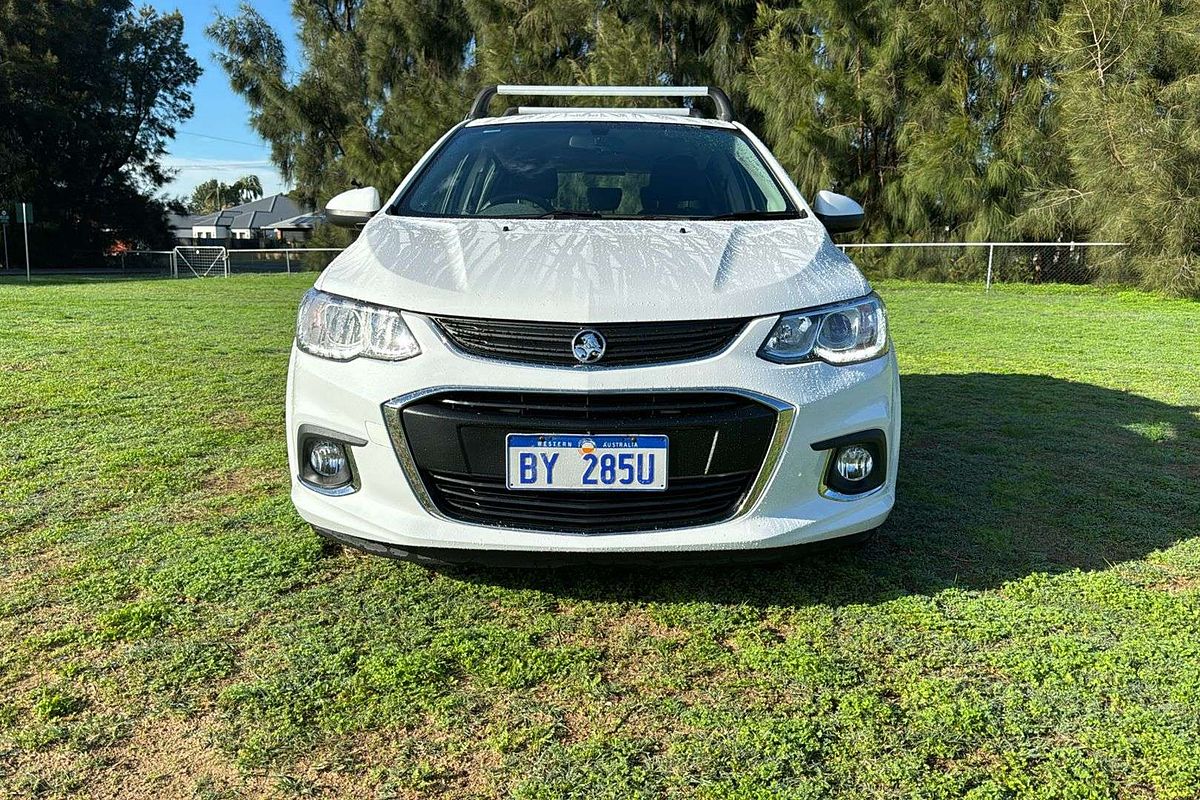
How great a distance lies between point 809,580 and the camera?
2.81m

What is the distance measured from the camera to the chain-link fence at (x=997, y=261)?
15.6 m

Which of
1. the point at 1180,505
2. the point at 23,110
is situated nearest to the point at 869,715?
the point at 1180,505

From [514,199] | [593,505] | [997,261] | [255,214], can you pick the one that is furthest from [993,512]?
[255,214]

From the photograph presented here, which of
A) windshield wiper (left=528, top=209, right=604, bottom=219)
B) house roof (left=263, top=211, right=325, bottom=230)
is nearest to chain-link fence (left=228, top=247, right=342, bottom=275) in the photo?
house roof (left=263, top=211, right=325, bottom=230)

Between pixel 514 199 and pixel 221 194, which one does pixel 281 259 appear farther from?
pixel 221 194

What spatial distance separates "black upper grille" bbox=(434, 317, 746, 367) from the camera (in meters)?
2.38

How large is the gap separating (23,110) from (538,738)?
41.1 meters

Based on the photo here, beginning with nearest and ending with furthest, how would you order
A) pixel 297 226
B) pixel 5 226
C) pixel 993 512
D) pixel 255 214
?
pixel 993 512 < pixel 5 226 < pixel 297 226 < pixel 255 214

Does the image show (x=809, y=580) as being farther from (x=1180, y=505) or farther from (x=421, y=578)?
(x=1180, y=505)

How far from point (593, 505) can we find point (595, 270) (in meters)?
0.66

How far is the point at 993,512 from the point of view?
137 inches

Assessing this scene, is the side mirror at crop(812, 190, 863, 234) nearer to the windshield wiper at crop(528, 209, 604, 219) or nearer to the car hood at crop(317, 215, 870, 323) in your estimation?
the car hood at crop(317, 215, 870, 323)

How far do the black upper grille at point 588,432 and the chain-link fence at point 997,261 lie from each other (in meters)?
15.2

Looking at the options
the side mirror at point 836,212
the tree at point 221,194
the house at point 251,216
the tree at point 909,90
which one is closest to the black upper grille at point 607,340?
the side mirror at point 836,212
